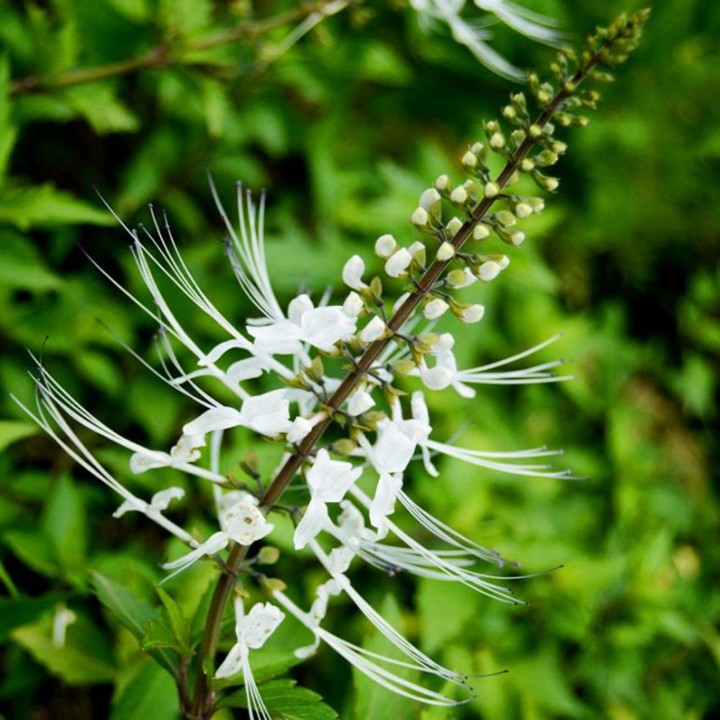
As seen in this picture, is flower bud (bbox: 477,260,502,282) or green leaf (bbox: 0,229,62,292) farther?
green leaf (bbox: 0,229,62,292)

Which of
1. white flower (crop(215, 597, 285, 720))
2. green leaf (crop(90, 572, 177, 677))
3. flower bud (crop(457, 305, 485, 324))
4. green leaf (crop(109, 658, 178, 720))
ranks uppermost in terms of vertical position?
flower bud (crop(457, 305, 485, 324))

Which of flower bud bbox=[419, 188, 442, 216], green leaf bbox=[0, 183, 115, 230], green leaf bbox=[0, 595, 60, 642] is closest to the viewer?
flower bud bbox=[419, 188, 442, 216]

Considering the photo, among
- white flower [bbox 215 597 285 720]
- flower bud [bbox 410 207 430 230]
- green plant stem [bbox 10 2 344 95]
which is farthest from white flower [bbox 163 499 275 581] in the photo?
green plant stem [bbox 10 2 344 95]

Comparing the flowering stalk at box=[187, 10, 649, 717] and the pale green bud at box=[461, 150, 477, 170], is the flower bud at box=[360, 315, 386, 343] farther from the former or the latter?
the pale green bud at box=[461, 150, 477, 170]

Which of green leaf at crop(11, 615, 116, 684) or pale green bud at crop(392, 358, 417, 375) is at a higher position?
pale green bud at crop(392, 358, 417, 375)

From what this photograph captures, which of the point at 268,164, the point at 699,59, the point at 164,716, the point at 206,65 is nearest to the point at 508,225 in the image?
the point at 164,716

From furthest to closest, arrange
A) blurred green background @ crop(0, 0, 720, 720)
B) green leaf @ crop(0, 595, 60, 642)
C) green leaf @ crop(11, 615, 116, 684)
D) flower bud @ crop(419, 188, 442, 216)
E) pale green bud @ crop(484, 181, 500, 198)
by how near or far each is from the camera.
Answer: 1. blurred green background @ crop(0, 0, 720, 720)
2. green leaf @ crop(11, 615, 116, 684)
3. green leaf @ crop(0, 595, 60, 642)
4. flower bud @ crop(419, 188, 442, 216)
5. pale green bud @ crop(484, 181, 500, 198)

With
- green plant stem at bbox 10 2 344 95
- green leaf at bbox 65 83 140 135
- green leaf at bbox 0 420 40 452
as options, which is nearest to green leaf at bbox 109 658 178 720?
green leaf at bbox 0 420 40 452
